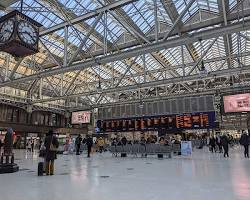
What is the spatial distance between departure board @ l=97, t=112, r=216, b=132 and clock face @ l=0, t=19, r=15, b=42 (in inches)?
911

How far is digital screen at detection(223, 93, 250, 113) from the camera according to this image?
24125 millimetres

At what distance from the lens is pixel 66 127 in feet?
150

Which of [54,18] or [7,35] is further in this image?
[54,18]

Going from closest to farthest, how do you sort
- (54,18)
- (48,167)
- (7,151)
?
(48,167) < (7,151) < (54,18)

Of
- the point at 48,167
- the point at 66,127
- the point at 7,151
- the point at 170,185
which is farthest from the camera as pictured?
the point at 66,127

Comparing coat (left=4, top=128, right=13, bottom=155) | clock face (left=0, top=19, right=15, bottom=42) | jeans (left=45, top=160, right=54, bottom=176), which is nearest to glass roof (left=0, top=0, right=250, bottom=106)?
clock face (left=0, top=19, right=15, bottom=42)

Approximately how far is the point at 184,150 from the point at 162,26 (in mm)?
9834

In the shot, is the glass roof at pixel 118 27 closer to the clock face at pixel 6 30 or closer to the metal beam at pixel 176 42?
the metal beam at pixel 176 42

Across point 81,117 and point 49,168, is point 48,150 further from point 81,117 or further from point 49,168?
point 81,117

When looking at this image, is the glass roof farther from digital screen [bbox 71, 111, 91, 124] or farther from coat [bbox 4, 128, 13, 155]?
digital screen [bbox 71, 111, 91, 124]

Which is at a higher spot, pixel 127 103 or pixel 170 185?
pixel 127 103

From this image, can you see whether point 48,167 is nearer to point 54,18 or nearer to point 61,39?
point 54,18

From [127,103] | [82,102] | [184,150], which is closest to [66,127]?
[82,102]

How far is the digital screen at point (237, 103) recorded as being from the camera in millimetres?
24125
